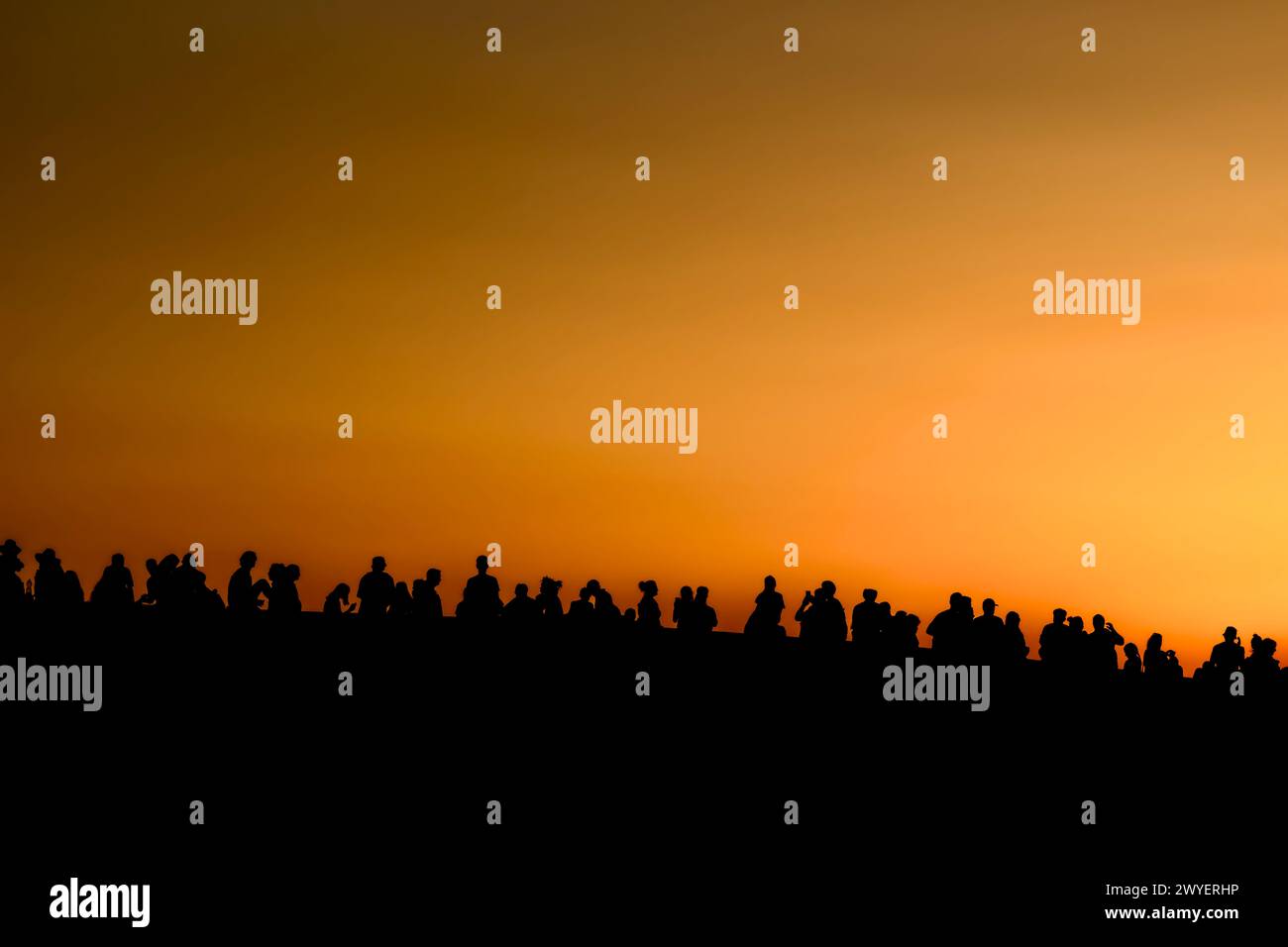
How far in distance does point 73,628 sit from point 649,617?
27.5 ft

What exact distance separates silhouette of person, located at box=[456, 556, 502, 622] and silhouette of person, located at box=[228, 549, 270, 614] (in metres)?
2.87

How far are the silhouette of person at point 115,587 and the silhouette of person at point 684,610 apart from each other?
313 inches

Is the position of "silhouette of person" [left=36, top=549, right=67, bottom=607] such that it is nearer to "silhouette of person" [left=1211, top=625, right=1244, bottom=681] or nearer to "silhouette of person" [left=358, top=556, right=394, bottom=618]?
"silhouette of person" [left=358, top=556, right=394, bottom=618]

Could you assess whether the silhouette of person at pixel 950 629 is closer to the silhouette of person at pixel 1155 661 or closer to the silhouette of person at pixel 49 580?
the silhouette of person at pixel 1155 661

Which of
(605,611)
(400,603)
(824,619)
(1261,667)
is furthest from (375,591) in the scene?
(1261,667)

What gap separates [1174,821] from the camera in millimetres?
24766

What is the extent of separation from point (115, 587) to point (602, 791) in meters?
8.45

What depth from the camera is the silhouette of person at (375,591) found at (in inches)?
1112

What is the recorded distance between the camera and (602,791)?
79.2 ft

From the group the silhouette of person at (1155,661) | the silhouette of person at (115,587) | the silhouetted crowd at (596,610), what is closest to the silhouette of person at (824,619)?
the silhouetted crowd at (596,610)

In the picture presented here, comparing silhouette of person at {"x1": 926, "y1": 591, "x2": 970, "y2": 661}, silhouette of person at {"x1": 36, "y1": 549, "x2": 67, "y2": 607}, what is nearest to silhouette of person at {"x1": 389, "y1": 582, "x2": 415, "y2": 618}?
silhouette of person at {"x1": 36, "y1": 549, "x2": 67, "y2": 607}
